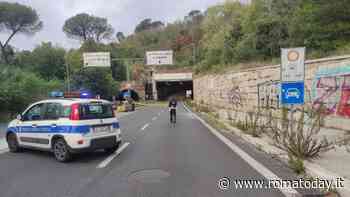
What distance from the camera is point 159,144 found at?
30.4 feet

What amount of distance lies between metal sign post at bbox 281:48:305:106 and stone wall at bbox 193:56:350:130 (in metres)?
4.52

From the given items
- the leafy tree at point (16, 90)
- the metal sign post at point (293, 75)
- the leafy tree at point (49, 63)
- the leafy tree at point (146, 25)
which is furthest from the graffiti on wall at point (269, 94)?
the leafy tree at point (146, 25)

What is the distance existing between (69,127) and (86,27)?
9294 centimetres

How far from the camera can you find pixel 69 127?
687 centimetres

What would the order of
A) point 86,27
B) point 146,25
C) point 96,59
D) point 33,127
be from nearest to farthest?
point 33,127 → point 96,59 → point 86,27 → point 146,25

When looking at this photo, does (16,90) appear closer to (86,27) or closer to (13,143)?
(13,143)

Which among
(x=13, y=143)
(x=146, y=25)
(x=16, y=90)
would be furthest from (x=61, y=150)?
(x=146, y=25)

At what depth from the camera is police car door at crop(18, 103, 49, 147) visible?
761cm

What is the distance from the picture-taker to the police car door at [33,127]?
761 cm

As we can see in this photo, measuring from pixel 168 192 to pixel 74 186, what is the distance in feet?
6.59

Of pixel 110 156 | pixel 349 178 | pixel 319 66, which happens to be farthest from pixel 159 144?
pixel 319 66

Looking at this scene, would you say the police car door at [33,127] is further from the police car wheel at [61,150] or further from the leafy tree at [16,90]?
the leafy tree at [16,90]

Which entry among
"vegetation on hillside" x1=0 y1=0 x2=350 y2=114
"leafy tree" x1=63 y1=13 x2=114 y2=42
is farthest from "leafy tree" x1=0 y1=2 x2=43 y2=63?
"leafy tree" x1=63 y1=13 x2=114 y2=42

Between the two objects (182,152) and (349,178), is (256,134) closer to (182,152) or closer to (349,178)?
(182,152)
